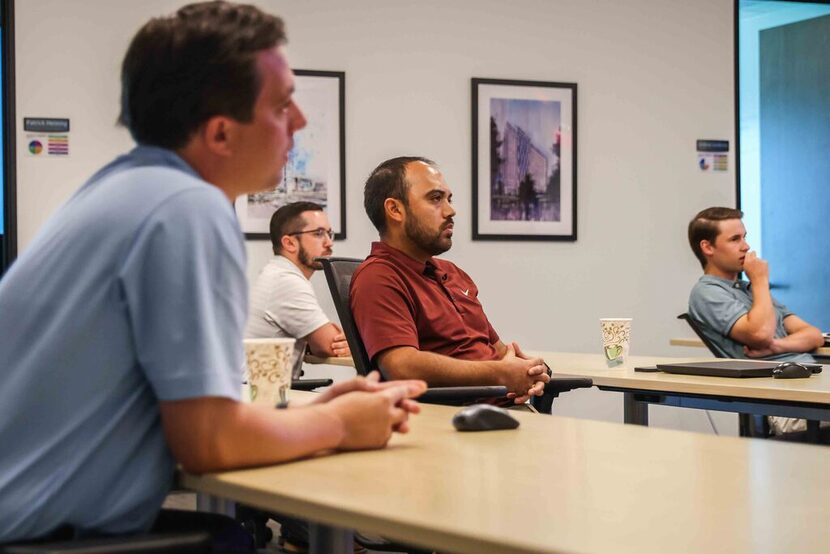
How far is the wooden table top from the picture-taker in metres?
2.22

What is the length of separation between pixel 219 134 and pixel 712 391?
154cm

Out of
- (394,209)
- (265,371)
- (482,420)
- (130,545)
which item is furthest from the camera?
(394,209)

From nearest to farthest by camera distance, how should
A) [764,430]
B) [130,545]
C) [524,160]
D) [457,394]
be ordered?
[130,545] → [457,394] → [764,430] → [524,160]

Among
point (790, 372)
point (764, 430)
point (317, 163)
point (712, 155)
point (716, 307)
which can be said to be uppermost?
point (712, 155)

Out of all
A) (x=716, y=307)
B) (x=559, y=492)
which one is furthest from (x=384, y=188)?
(x=559, y=492)

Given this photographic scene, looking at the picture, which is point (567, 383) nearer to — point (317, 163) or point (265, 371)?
point (265, 371)

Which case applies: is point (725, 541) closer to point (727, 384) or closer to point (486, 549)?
point (486, 549)

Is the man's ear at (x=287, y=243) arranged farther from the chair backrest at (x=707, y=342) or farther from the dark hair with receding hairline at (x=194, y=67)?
the dark hair with receding hairline at (x=194, y=67)

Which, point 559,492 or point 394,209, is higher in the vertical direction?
point 394,209

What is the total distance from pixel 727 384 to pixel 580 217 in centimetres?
324

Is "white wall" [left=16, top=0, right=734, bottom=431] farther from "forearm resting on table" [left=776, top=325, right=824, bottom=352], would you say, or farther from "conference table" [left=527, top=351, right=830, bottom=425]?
"conference table" [left=527, top=351, right=830, bottom=425]

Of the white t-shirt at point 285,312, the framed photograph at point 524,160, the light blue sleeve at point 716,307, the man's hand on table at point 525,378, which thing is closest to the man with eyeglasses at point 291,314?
the white t-shirt at point 285,312

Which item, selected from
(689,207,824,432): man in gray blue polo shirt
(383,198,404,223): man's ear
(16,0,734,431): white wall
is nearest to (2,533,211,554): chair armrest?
(383,198,404,223): man's ear

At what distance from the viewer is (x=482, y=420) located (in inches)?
62.1
